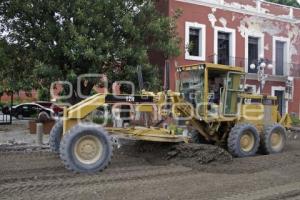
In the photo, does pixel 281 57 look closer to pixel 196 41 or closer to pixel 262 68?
pixel 262 68

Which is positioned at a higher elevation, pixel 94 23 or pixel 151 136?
pixel 94 23

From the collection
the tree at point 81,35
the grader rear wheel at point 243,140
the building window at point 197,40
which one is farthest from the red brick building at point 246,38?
the grader rear wheel at point 243,140

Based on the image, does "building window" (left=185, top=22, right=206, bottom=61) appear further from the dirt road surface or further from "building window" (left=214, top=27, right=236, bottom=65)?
the dirt road surface

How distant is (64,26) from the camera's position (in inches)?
749

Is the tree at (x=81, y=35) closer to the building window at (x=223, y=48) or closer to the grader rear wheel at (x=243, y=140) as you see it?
the grader rear wheel at (x=243, y=140)

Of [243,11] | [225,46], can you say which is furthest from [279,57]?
[225,46]

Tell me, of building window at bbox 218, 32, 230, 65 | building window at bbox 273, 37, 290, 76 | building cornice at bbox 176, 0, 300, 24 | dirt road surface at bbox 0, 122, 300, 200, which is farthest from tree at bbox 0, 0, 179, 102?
building window at bbox 273, 37, 290, 76

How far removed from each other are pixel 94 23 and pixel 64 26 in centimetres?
120

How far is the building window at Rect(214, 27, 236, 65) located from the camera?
2736 cm

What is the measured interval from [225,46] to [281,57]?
5.15 metres

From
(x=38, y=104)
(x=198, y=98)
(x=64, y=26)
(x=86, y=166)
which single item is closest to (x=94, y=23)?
(x=64, y=26)

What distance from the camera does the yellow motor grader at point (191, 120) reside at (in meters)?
10.7

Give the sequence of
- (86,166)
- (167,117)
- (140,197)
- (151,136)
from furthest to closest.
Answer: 1. (167,117)
2. (151,136)
3. (86,166)
4. (140,197)

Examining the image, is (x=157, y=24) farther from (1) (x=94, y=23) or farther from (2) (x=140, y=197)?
(2) (x=140, y=197)
